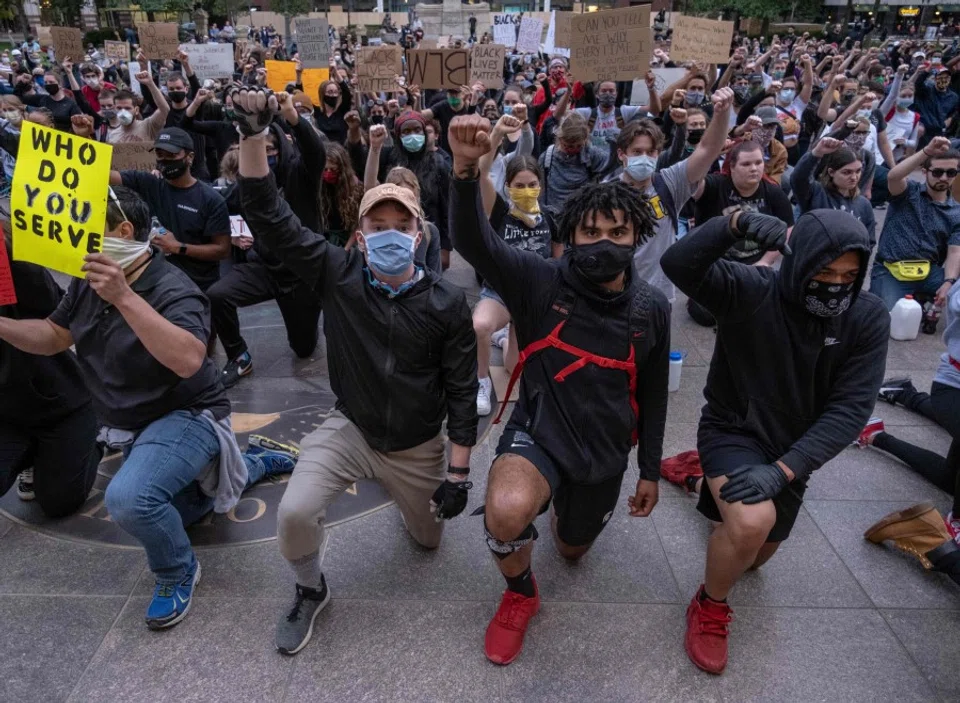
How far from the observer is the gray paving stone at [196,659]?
248 centimetres

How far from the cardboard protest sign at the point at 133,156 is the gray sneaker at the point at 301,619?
4.54 meters

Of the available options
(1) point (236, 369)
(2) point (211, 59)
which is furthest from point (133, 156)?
(2) point (211, 59)

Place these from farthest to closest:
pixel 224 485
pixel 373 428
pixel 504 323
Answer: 1. pixel 504 323
2. pixel 224 485
3. pixel 373 428

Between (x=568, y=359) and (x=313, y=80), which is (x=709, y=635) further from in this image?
(x=313, y=80)

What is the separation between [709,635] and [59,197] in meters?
2.92

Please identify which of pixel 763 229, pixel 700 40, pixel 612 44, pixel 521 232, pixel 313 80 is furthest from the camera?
pixel 313 80

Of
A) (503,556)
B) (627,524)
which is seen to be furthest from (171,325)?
(627,524)

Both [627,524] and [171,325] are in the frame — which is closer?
[171,325]

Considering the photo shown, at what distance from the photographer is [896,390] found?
466 centimetres

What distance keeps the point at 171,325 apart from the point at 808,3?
177 ft

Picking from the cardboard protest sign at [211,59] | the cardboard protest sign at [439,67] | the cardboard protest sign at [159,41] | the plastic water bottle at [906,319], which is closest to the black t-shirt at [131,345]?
the plastic water bottle at [906,319]

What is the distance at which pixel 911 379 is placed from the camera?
16.5 ft

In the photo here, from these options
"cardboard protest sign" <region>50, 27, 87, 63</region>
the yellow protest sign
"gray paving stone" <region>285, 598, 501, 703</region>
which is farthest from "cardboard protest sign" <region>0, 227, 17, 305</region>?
"cardboard protest sign" <region>50, 27, 87, 63</region>

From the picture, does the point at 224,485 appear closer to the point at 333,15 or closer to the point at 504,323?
the point at 504,323
